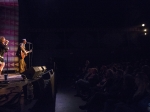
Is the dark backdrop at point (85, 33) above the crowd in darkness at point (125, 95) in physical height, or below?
above

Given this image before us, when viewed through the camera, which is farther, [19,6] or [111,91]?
[19,6]

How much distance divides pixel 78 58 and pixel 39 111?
30.1 feet

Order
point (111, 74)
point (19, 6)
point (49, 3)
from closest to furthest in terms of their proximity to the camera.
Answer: point (111, 74)
point (19, 6)
point (49, 3)

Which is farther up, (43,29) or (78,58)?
(43,29)

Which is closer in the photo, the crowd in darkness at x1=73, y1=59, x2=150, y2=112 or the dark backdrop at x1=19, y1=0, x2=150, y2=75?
the crowd in darkness at x1=73, y1=59, x2=150, y2=112

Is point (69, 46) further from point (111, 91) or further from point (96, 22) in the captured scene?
point (111, 91)

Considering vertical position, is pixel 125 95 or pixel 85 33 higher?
pixel 85 33

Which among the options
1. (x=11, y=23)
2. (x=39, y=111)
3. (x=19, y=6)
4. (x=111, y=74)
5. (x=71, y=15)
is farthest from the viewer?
(x=71, y=15)

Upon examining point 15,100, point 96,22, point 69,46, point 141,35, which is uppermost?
point 96,22

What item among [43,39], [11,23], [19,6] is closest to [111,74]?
[11,23]

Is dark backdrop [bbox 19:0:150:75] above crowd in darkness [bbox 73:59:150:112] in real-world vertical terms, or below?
above

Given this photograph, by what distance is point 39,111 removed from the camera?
3752mm

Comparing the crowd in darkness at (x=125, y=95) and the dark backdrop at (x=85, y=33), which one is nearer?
the crowd in darkness at (x=125, y=95)

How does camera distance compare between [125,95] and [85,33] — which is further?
[85,33]
